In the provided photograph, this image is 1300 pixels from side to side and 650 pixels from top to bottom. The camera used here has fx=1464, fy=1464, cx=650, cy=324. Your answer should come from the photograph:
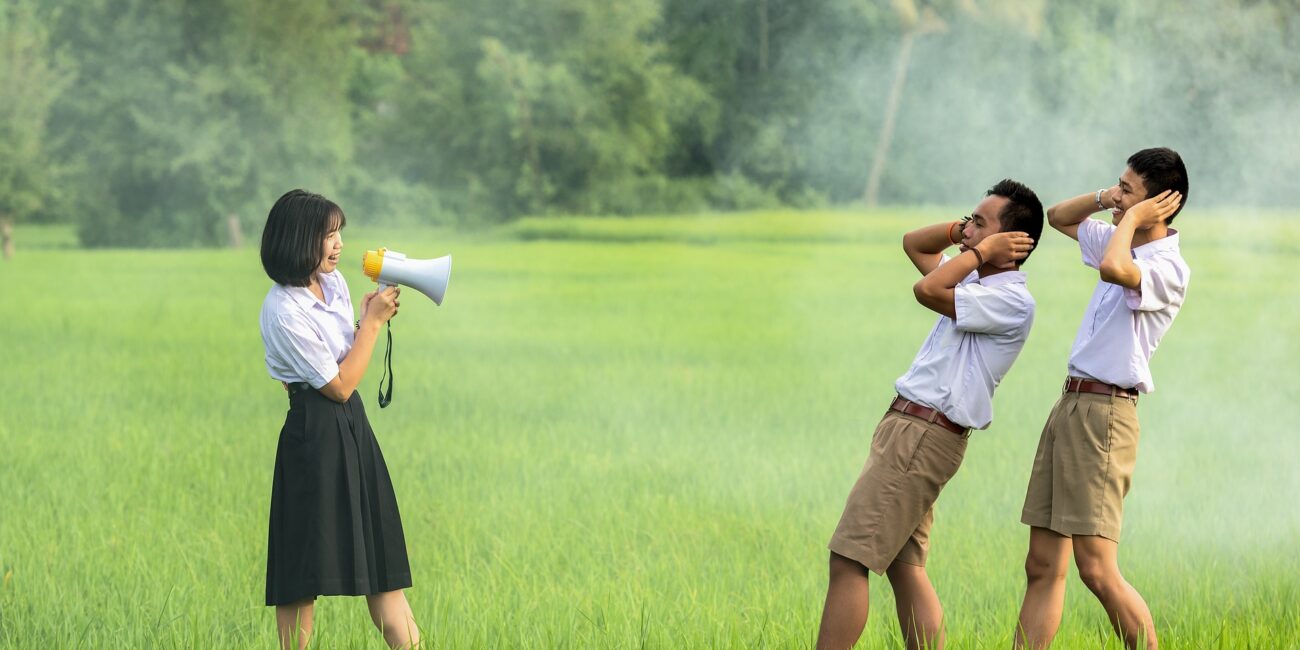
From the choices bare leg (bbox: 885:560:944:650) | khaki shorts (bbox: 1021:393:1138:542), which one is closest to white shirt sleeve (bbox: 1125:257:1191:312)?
khaki shorts (bbox: 1021:393:1138:542)

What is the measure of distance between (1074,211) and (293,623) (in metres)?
2.18

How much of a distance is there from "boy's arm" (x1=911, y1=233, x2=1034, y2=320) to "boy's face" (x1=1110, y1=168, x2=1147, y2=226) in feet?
0.96

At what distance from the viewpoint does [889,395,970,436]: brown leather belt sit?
3373 millimetres

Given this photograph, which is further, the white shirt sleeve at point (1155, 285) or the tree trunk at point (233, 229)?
the tree trunk at point (233, 229)

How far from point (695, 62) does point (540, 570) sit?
19.9m

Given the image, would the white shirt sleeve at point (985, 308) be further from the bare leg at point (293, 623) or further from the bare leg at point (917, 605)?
the bare leg at point (293, 623)

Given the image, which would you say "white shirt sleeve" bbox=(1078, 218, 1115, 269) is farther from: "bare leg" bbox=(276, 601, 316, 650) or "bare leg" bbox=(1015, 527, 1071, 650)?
"bare leg" bbox=(276, 601, 316, 650)

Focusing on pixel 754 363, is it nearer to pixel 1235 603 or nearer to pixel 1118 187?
pixel 1235 603

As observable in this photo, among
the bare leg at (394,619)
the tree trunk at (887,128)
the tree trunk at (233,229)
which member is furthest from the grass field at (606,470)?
the tree trunk at (233,229)

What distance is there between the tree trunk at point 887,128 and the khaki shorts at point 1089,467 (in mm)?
18250

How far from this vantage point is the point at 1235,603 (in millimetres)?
4547

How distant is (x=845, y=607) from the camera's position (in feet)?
11.0

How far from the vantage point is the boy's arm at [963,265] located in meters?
3.33

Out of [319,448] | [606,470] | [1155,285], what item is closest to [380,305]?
[319,448]
